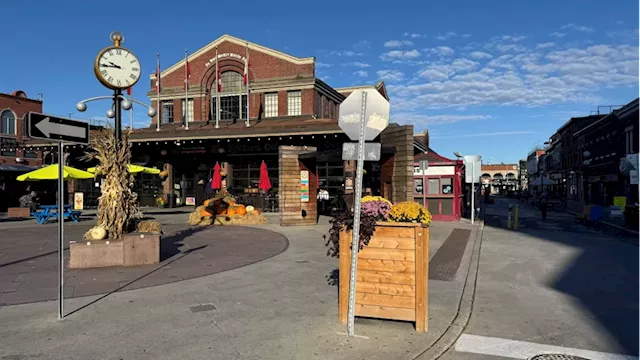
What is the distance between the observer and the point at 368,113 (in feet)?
16.3

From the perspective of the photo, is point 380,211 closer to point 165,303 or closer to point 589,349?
point 589,349

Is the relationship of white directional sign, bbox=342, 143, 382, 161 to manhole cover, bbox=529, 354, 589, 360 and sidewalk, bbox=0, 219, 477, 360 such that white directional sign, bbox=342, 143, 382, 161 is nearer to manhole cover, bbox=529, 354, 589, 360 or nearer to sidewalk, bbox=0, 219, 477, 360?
sidewalk, bbox=0, 219, 477, 360

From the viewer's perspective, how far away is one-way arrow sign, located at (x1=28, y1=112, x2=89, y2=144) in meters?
4.99

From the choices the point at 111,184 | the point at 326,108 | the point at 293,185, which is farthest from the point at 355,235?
the point at 326,108

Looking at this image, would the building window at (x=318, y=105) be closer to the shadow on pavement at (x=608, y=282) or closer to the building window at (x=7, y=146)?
the shadow on pavement at (x=608, y=282)

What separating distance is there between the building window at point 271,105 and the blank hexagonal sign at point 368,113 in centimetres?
2408

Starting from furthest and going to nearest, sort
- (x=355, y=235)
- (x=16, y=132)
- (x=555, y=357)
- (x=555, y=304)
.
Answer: (x=16, y=132), (x=555, y=304), (x=355, y=235), (x=555, y=357)

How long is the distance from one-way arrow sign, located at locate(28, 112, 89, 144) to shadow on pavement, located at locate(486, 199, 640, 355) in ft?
22.8

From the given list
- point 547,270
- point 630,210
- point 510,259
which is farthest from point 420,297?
point 630,210

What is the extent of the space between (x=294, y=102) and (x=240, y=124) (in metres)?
3.94

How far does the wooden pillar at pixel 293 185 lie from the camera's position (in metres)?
16.6

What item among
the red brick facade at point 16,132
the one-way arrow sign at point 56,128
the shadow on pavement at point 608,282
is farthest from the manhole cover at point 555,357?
the red brick facade at point 16,132

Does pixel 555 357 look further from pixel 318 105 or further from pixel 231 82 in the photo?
pixel 231 82

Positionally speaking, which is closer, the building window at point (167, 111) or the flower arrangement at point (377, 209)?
the flower arrangement at point (377, 209)
